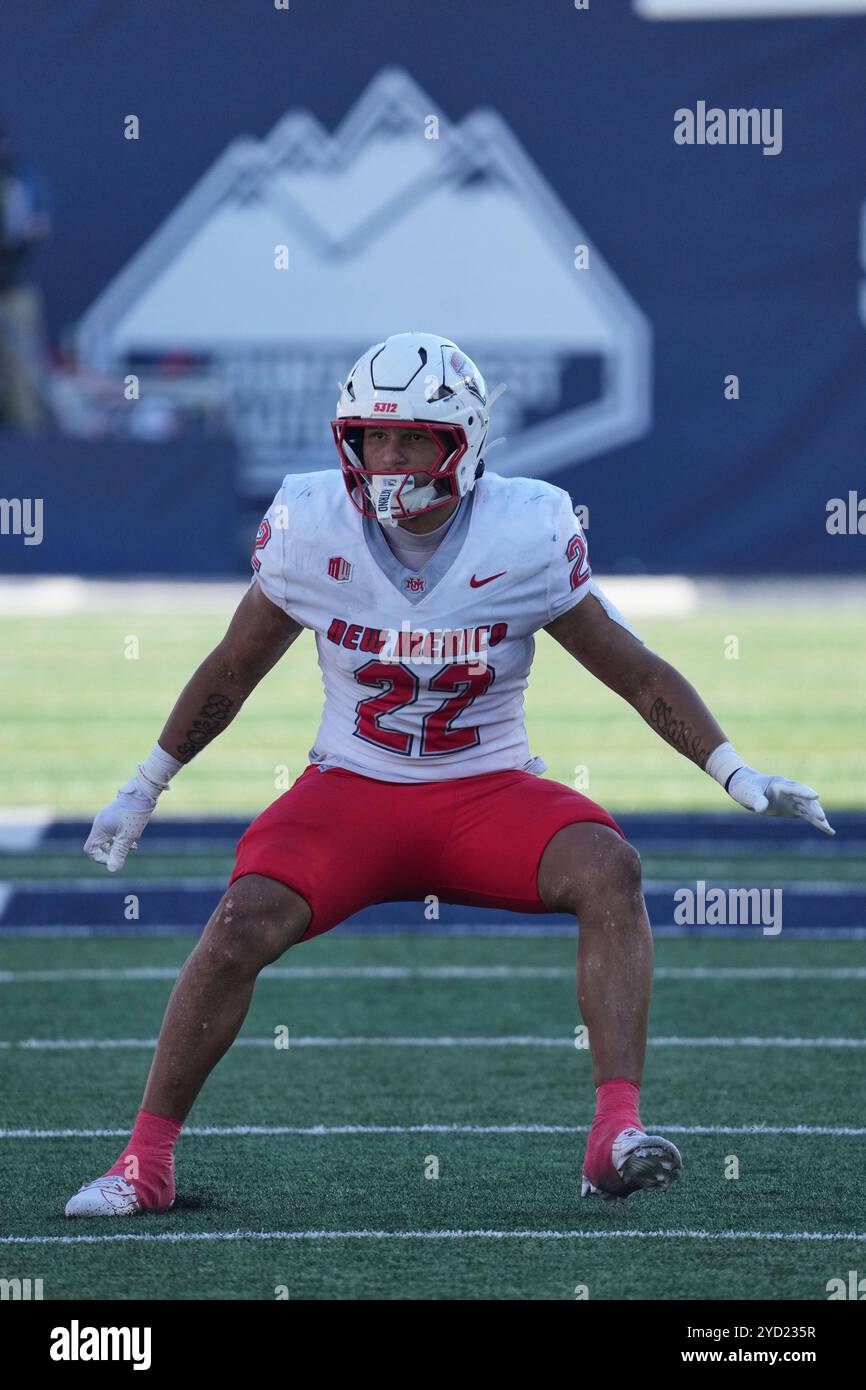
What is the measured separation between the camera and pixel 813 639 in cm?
1419

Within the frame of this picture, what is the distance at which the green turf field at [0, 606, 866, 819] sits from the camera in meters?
9.11

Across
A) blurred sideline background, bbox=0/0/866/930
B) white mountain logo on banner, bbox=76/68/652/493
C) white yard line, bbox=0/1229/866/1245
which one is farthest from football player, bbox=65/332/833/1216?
white mountain logo on banner, bbox=76/68/652/493

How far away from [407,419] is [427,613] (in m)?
0.35

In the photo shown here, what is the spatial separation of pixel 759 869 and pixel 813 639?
6.95 meters

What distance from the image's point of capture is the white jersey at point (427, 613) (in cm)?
397

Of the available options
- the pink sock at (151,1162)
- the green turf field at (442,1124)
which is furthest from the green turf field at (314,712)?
the pink sock at (151,1162)

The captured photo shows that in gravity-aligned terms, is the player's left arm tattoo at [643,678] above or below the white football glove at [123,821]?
above

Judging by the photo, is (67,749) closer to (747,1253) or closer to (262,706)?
(262,706)

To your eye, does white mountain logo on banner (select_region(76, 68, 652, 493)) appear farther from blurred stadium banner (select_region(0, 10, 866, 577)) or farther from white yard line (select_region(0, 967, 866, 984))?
white yard line (select_region(0, 967, 866, 984))

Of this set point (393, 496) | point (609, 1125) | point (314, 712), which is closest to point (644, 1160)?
point (609, 1125)

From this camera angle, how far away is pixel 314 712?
11398 mm

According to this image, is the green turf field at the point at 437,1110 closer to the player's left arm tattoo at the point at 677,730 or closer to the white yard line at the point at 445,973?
the white yard line at the point at 445,973

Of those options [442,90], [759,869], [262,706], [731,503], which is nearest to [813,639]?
[731,503]

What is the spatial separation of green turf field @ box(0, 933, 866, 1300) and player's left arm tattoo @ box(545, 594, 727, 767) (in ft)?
2.67
